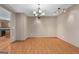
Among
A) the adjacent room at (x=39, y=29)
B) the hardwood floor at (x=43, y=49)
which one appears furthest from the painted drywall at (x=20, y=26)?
the hardwood floor at (x=43, y=49)

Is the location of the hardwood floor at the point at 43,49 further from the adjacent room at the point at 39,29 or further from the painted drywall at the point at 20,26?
the painted drywall at the point at 20,26

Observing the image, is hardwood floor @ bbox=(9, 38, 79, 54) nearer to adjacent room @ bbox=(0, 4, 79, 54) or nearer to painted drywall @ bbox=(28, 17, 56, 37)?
adjacent room @ bbox=(0, 4, 79, 54)

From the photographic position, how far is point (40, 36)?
12.1m

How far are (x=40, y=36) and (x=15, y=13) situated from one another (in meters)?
4.09

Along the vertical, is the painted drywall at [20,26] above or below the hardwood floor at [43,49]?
above

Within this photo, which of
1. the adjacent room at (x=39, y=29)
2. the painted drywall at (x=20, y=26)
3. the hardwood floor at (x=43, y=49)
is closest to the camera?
the hardwood floor at (x=43, y=49)

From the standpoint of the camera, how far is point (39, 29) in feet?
40.4

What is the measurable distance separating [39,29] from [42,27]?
1.34 feet

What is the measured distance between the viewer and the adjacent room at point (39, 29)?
601 centimetres

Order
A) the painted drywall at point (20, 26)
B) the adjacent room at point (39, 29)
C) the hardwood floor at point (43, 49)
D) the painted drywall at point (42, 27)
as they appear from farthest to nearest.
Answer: the painted drywall at point (42, 27)
the painted drywall at point (20, 26)
the adjacent room at point (39, 29)
the hardwood floor at point (43, 49)

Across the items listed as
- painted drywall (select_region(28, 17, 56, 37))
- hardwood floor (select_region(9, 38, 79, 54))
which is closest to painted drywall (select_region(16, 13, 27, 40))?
hardwood floor (select_region(9, 38, 79, 54))
